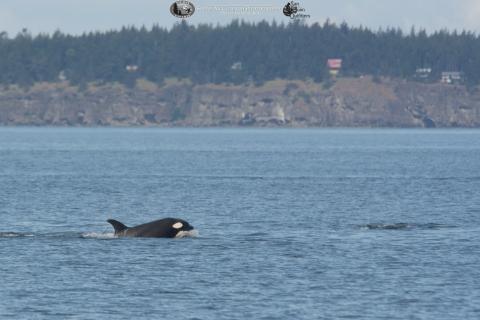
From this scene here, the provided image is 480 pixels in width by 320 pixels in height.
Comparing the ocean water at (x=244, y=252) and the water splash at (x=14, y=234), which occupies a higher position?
the water splash at (x=14, y=234)

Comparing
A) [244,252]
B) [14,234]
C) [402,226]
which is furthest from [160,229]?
[402,226]

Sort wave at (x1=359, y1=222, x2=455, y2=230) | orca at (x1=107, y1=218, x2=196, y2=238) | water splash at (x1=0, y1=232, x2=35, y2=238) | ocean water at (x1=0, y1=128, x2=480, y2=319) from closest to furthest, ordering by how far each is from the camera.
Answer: ocean water at (x1=0, y1=128, x2=480, y2=319) → orca at (x1=107, y1=218, x2=196, y2=238) → water splash at (x1=0, y1=232, x2=35, y2=238) → wave at (x1=359, y1=222, x2=455, y2=230)

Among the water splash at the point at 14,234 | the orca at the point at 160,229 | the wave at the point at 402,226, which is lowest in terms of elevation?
the wave at the point at 402,226

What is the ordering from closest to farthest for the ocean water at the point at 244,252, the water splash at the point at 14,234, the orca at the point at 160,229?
the ocean water at the point at 244,252
the orca at the point at 160,229
the water splash at the point at 14,234

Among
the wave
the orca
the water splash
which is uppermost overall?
the orca

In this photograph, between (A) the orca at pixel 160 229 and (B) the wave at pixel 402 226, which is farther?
(B) the wave at pixel 402 226

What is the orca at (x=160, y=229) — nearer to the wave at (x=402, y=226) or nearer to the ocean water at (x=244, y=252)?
the ocean water at (x=244, y=252)

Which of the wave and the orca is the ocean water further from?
the orca

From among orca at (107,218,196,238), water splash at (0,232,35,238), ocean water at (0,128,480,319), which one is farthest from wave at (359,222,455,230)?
Answer: water splash at (0,232,35,238)

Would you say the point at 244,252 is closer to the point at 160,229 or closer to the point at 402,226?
the point at 160,229

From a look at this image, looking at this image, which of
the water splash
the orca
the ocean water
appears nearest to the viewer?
the ocean water

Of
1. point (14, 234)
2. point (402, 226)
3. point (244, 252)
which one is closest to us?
point (244, 252)

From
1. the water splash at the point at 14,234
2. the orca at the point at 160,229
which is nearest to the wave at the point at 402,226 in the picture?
the orca at the point at 160,229

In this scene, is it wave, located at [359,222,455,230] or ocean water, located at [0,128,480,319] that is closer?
ocean water, located at [0,128,480,319]
